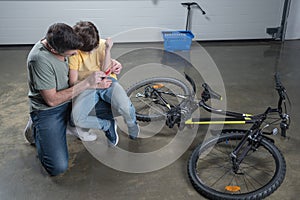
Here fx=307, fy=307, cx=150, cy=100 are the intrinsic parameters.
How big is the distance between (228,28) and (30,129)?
11.8 ft

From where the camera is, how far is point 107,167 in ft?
7.29

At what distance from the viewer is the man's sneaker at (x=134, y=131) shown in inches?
93.7

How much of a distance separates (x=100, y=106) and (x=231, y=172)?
1.05 m

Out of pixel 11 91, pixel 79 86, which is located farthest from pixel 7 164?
pixel 11 91

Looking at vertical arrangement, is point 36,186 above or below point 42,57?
below

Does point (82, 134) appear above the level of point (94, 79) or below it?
below

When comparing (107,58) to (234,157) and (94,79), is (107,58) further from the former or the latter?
(234,157)

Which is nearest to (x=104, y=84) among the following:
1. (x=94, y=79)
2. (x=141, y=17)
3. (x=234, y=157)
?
(x=94, y=79)

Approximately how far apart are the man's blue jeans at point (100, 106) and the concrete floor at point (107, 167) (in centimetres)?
28

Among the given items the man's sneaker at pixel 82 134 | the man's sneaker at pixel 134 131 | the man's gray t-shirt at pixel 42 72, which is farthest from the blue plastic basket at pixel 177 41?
the man's gray t-shirt at pixel 42 72

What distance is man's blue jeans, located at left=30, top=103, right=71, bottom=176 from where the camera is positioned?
6.77 feet

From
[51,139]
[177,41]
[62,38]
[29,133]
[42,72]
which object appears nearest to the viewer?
[62,38]

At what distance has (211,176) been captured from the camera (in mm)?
2133

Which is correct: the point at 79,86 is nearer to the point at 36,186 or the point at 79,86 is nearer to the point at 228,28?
the point at 36,186
